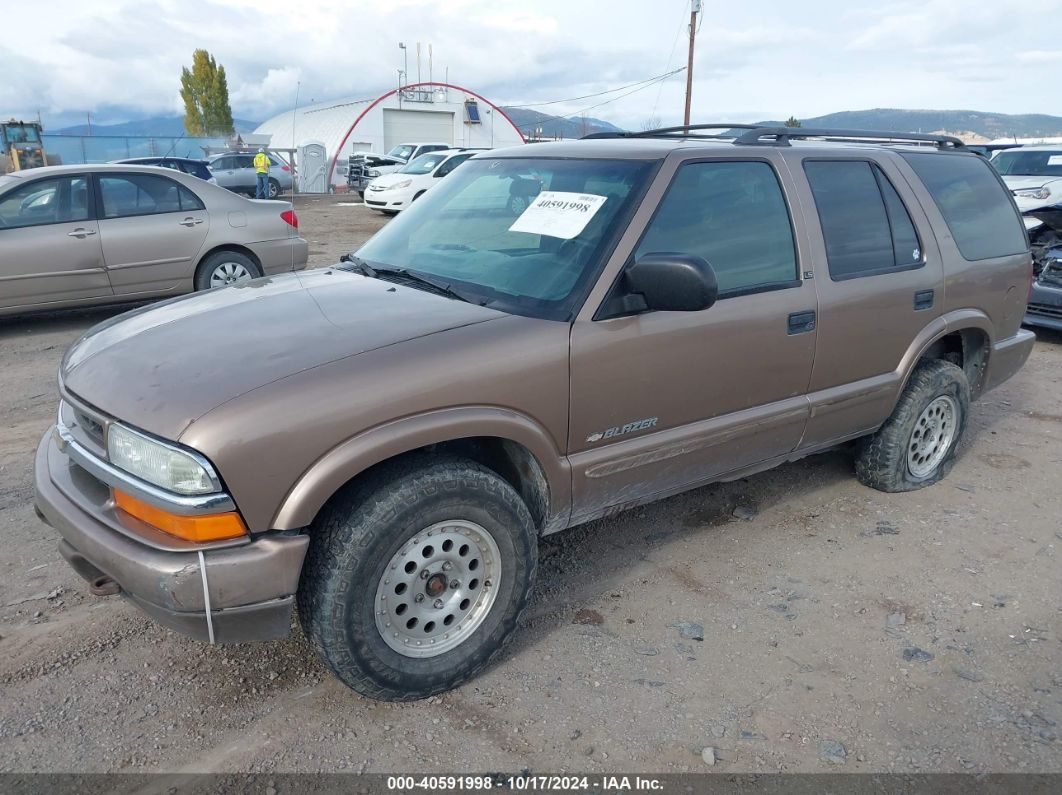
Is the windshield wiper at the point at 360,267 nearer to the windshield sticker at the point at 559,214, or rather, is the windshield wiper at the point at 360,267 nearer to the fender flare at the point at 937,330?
the windshield sticker at the point at 559,214

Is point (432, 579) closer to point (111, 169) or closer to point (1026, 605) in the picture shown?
point (1026, 605)

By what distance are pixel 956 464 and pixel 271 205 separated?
22.6 ft

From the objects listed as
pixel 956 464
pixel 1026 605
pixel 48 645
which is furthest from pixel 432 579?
pixel 956 464

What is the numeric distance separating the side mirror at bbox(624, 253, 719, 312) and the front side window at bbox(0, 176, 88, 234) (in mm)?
6558

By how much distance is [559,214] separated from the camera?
321cm

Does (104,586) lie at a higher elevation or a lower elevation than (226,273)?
lower

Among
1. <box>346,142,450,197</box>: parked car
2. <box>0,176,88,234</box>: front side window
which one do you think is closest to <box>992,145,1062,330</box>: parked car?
<box>0,176,88,234</box>: front side window

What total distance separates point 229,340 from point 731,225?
2.08m

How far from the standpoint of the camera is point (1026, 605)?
346 centimetres

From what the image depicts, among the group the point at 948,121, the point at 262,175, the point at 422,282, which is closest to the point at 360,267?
the point at 422,282

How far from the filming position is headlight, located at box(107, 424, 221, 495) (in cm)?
224

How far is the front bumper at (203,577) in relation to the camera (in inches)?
89.0

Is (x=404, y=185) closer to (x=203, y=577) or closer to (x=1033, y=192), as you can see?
(x=1033, y=192)

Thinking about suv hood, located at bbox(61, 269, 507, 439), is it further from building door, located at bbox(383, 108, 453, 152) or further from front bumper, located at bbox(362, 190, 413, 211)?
building door, located at bbox(383, 108, 453, 152)
